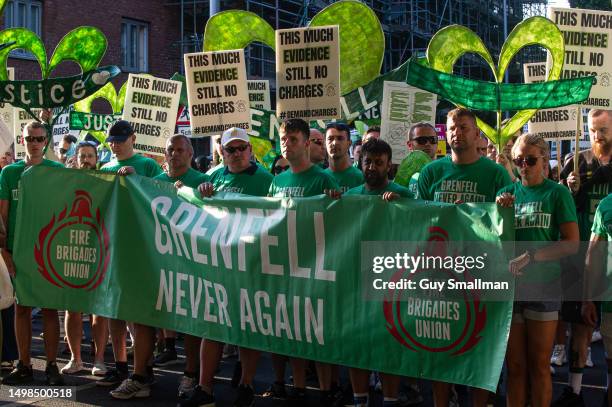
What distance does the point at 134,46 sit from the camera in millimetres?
26719

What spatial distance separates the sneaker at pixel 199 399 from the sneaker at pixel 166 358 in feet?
6.48

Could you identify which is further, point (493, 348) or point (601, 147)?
point (601, 147)

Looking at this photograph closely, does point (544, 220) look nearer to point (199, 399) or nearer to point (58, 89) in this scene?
point (199, 399)

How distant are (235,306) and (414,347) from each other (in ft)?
4.79

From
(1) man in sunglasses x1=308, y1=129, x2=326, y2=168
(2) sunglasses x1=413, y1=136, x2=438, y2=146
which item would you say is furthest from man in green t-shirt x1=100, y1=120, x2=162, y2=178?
(2) sunglasses x1=413, y1=136, x2=438, y2=146

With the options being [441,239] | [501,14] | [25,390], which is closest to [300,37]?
[441,239]

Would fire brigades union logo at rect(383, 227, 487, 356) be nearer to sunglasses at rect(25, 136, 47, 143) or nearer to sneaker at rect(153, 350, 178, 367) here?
sneaker at rect(153, 350, 178, 367)

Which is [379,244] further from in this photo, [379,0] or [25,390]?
[379,0]

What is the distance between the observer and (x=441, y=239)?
567cm

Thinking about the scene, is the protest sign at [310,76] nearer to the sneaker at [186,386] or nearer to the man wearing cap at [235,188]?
the man wearing cap at [235,188]

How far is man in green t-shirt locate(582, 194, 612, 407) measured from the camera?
223 inches

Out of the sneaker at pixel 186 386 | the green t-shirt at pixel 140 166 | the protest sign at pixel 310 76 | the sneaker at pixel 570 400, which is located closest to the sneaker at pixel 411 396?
the sneaker at pixel 570 400

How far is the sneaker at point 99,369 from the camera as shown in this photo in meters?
7.93

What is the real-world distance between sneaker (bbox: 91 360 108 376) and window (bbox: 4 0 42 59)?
15921 millimetres
